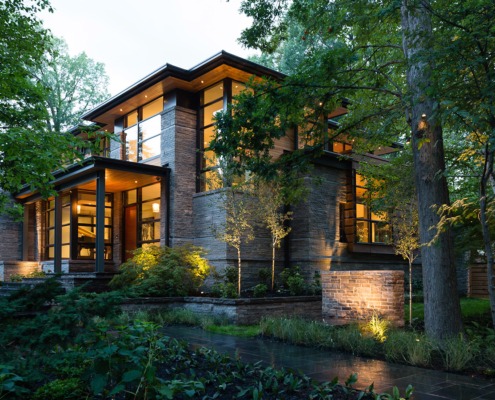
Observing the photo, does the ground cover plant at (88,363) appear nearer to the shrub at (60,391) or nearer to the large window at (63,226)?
the shrub at (60,391)

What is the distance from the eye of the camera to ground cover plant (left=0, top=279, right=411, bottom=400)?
379 cm

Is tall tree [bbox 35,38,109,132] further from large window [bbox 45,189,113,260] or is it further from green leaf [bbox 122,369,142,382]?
green leaf [bbox 122,369,142,382]

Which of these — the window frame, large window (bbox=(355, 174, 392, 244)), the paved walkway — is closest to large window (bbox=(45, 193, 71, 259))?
the window frame

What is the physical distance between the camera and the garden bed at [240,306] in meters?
11.8

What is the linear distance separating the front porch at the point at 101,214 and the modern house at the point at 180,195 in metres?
0.04

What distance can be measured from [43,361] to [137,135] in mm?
14980

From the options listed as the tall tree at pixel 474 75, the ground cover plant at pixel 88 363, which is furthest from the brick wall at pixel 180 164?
the tall tree at pixel 474 75

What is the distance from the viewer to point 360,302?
33.3 ft

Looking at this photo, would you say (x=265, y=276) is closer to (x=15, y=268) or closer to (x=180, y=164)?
(x=180, y=164)

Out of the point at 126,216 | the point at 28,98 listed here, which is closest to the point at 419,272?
the point at 126,216

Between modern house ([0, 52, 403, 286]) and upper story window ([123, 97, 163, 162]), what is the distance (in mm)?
38

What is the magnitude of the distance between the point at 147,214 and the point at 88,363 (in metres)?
12.6

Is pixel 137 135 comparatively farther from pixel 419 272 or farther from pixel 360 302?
pixel 419 272

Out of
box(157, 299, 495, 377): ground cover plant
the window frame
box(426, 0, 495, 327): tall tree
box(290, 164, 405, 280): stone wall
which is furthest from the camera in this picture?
the window frame
